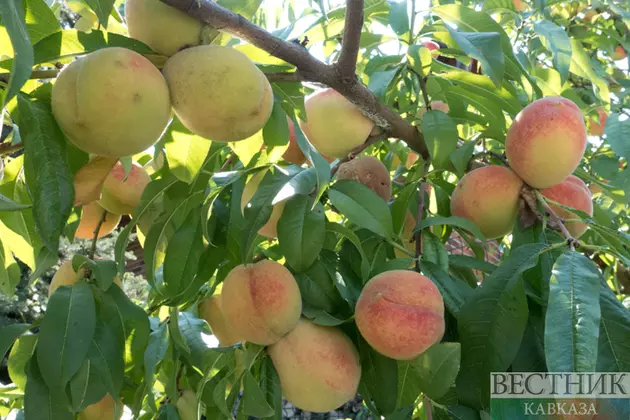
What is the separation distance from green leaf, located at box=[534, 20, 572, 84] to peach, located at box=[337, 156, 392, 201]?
36cm

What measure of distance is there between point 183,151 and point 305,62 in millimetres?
219

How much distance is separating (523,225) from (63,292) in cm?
71

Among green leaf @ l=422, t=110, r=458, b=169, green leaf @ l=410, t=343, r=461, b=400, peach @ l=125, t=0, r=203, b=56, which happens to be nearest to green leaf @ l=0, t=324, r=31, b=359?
peach @ l=125, t=0, r=203, b=56

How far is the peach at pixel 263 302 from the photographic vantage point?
0.89 meters

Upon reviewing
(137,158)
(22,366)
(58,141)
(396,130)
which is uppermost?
(58,141)

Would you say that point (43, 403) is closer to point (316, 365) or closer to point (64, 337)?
point (64, 337)

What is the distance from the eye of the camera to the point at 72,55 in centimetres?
74

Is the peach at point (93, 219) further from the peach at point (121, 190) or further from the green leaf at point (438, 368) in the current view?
the green leaf at point (438, 368)

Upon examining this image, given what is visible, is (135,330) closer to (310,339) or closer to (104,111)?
(310,339)

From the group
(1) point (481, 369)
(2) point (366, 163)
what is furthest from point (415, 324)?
(2) point (366, 163)

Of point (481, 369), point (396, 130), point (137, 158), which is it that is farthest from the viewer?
point (137, 158)

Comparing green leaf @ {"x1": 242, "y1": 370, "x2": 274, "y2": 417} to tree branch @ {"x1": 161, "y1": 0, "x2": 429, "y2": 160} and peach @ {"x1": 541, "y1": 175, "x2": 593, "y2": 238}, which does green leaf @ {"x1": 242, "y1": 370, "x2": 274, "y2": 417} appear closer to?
tree branch @ {"x1": 161, "y1": 0, "x2": 429, "y2": 160}

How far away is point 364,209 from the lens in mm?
938

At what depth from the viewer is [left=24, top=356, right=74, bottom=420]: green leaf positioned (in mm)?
838
